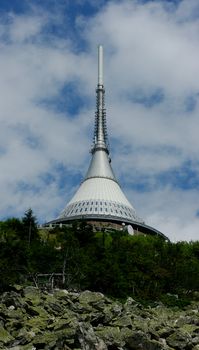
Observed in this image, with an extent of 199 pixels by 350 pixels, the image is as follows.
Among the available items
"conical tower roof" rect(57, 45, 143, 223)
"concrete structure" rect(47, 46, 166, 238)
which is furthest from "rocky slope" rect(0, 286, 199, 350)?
"conical tower roof" rect(57, 45, 143, 223)

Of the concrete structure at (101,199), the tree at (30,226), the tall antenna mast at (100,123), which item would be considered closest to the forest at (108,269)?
the tree at (30,226)

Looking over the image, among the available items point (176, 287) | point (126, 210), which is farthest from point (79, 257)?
point (126, 210)

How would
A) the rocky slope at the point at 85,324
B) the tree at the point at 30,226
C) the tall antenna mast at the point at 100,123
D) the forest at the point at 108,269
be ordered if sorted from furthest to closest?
the tall antenna mast at the point at 100,123 < the tree at the point at 30,226 < the forest at the point at 108,269 < the rocky slope at the point at 85,324

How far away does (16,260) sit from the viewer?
142 feet

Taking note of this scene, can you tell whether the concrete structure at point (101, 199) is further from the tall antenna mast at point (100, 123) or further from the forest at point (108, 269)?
the forest at point (108, 269)

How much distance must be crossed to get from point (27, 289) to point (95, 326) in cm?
637

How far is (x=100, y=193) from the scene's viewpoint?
99.4 metres

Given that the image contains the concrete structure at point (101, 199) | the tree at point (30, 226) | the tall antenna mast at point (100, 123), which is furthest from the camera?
the tall antenna mast at point (100, 123)

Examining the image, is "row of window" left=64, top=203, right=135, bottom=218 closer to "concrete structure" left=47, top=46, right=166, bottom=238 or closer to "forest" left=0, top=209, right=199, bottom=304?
"concrete structure" left=47, top=46, right=166, bottom=238

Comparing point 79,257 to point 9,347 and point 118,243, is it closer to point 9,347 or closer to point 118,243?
point 118,243

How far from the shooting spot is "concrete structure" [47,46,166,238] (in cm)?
9381

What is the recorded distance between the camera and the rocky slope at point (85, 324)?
2289cm

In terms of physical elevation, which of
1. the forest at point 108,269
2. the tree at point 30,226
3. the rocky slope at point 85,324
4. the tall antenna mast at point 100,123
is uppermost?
the tall antenna mast at point 100,123

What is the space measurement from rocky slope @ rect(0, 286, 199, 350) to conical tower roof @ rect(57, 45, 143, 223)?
6101 centimetres
